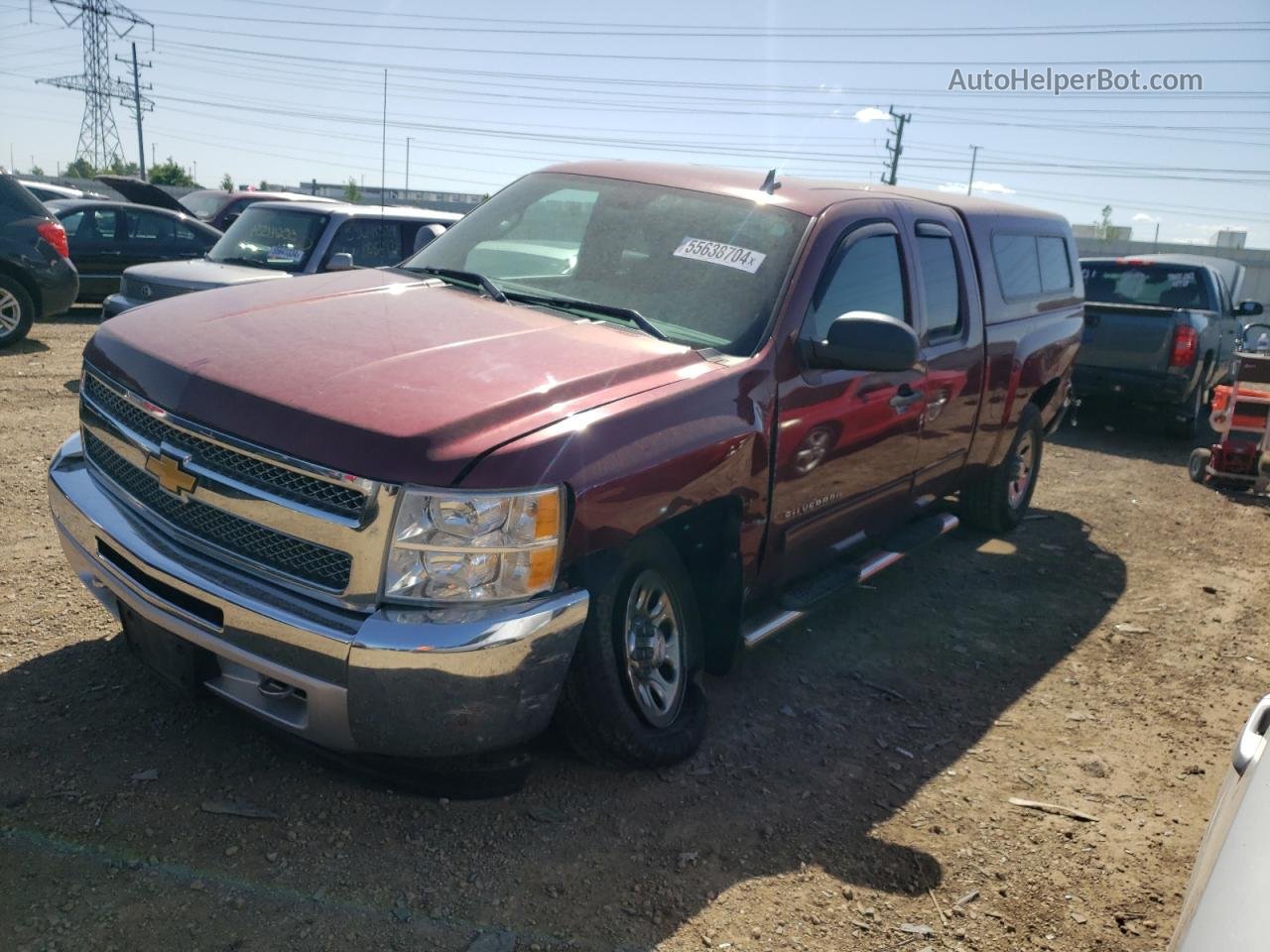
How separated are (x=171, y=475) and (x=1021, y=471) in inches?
210

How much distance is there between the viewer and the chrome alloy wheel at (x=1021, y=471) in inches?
256

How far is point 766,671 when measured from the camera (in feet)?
14.6

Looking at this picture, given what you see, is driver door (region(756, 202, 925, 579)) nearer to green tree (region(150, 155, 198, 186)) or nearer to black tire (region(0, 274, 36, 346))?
black tire (region(0, 274, 36, 346))

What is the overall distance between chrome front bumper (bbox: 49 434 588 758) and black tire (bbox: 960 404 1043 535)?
4.03 meters

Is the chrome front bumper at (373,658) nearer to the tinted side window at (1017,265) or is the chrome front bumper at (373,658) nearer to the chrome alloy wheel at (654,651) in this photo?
the chrome alloy wheel at (654,651)

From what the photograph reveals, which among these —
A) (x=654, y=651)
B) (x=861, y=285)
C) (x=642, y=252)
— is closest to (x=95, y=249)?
(x=642, y=252)

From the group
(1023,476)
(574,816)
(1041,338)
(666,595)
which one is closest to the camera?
(574,816)

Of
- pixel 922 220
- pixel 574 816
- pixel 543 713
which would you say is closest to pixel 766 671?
pixel 574 816

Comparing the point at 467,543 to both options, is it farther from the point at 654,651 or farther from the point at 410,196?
the point at 410,196

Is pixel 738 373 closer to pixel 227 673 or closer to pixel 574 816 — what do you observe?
pixel 574 816

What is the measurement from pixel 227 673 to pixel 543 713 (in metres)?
0.89

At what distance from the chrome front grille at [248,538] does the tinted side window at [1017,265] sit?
13.6 feet

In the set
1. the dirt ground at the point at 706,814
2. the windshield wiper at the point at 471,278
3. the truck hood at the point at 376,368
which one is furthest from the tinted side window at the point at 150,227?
the truck hood at the point at 376,368

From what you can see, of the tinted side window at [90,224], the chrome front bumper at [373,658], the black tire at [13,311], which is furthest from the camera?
the tinted side window at [90,224]
